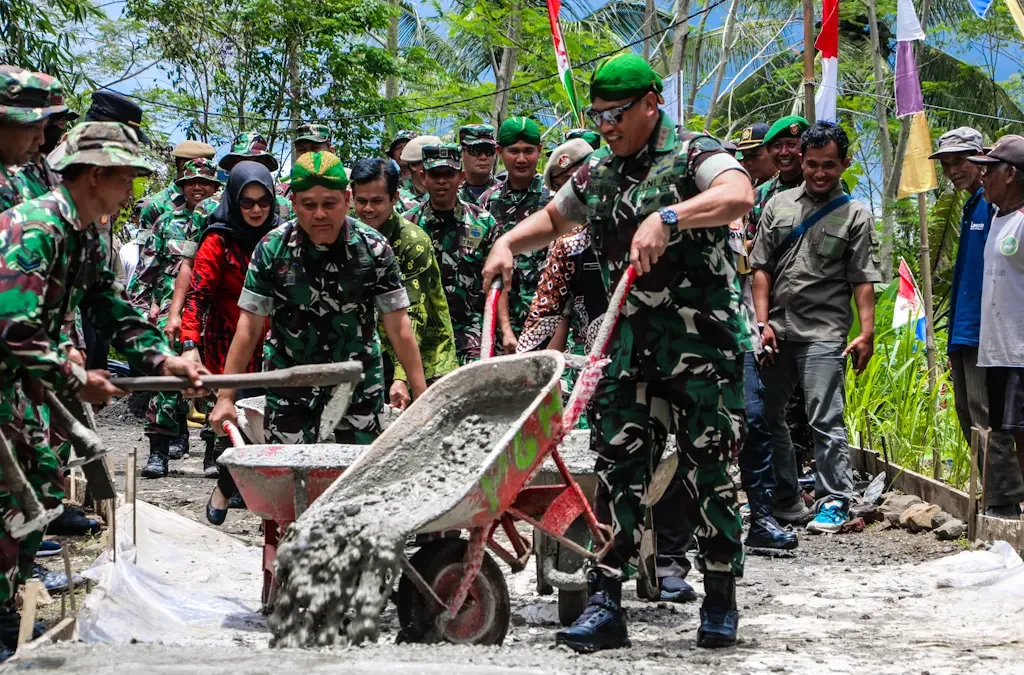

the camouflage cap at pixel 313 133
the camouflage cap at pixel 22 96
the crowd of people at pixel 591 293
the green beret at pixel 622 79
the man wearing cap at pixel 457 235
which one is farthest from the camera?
the camouflage cap at pixel 313 133

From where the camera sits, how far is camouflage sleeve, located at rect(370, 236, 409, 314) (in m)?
5.86

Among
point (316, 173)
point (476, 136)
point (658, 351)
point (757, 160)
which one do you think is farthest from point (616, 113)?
point (757, 160)

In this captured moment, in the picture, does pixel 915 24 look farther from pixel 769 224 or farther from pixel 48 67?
pixel 48 67

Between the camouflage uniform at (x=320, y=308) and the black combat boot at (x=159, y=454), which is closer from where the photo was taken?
the camouflage uniform at (x=320, y=308)

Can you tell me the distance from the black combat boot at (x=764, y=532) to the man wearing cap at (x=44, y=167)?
3.95 meters

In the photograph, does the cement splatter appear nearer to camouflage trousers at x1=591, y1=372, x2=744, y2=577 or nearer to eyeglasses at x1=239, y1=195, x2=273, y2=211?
camouflage trousers at x1=591, y1=372, x2=744, y2=577

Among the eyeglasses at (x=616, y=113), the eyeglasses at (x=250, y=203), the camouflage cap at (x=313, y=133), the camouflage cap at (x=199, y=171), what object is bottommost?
the eyeglasses at (x=250, y=203)

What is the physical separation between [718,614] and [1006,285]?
3092 millimetres

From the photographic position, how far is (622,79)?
4.80m

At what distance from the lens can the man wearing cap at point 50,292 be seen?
4.08 meters

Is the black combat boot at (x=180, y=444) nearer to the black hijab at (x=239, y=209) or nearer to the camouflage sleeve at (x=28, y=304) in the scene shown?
the black hijab at (x=239, y=209)

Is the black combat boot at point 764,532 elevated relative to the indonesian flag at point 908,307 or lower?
lower

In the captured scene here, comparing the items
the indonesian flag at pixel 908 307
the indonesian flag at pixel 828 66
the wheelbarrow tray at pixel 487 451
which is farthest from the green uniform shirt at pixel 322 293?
the indonesian flag at pixel 908 307

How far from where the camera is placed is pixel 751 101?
3061 cm
